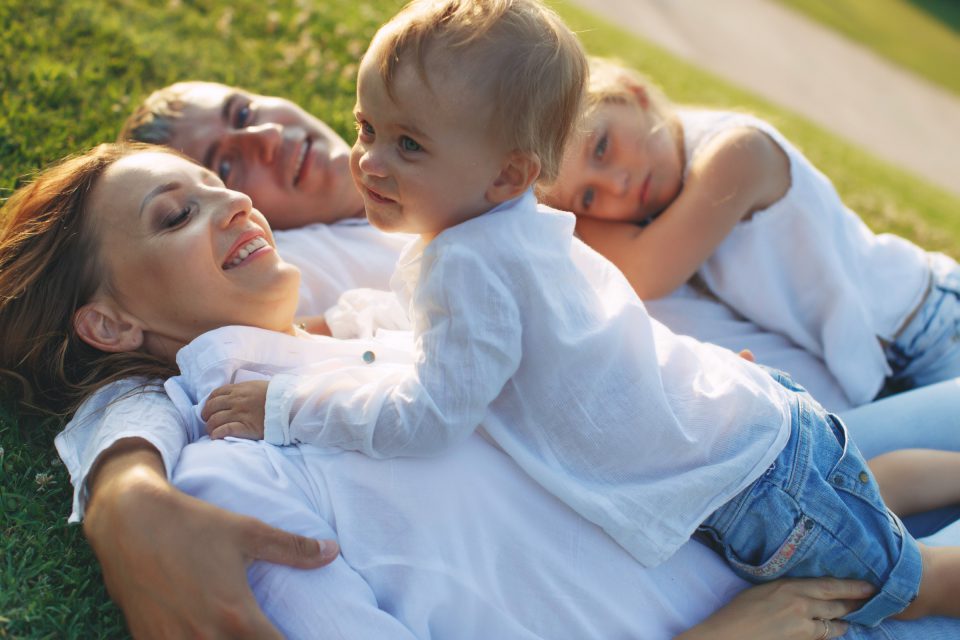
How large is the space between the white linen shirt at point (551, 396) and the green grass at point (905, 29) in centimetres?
1446

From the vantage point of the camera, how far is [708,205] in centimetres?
346

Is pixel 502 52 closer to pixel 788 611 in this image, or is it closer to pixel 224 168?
pixel 788 611

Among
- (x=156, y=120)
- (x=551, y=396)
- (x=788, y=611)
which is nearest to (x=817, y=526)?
(x=788, y=611)

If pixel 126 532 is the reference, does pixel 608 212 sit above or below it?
above

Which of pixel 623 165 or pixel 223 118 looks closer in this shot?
pixel 623 165

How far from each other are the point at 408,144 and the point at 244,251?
2.67ft

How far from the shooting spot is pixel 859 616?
251cm

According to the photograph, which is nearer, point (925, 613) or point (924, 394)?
point (925, 613)

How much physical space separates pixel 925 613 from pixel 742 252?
4.99ft

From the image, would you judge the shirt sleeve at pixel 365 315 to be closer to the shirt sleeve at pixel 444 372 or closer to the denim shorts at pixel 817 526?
the shirt sleeve at pixel 444 372

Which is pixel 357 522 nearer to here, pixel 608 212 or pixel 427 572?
pixel 427 572

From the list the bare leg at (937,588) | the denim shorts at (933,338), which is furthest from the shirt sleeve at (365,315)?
the denim shorts at (933,338)

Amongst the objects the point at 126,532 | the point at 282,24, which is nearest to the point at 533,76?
the point at 126,532

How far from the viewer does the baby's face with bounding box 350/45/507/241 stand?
6.75 ft
